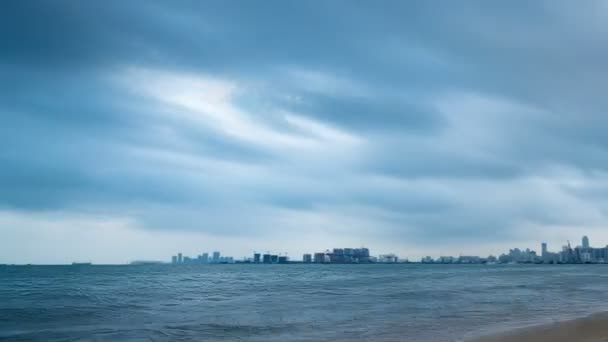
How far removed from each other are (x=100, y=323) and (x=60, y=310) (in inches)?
324

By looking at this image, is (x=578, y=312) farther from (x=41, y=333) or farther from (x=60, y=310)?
(x=60, y=310)

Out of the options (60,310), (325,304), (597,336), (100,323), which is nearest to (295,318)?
(325,304)

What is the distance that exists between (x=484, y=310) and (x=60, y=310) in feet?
91.4

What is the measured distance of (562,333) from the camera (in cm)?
1912

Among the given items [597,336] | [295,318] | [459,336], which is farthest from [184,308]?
[597,336]

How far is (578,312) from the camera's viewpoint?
90.6ft

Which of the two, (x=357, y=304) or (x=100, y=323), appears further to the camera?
(x=357, y=304)

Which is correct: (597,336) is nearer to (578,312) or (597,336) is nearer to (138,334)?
(578,312)

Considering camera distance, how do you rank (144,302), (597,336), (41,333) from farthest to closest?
(144,302), (41,333), (597,336)

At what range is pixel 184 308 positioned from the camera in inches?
1202

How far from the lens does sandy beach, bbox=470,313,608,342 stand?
17.6 meters

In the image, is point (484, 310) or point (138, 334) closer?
point (138, 334)

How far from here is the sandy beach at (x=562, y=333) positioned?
17594 mm

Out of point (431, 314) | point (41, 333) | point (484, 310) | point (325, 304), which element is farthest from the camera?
point (325, 304)
